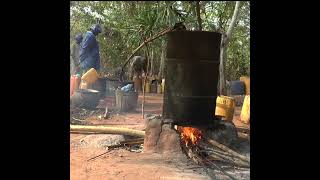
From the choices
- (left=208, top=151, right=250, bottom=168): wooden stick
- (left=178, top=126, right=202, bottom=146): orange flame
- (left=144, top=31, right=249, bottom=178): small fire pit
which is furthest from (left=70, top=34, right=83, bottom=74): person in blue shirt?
(left=208, top=151, right=250, bottom=168): wooden stick

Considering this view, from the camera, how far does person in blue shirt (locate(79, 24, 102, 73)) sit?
9.34m

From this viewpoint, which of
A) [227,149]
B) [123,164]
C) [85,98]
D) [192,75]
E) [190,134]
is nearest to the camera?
[123,164]

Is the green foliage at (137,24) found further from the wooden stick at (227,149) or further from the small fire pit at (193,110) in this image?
the wooden stick at (227,149)

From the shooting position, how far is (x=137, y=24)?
841 cm

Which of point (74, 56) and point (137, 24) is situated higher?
point (137, 24)

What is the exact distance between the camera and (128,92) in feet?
27.9

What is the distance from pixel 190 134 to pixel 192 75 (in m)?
0.90

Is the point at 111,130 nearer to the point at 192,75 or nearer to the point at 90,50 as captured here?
the point at 192,75

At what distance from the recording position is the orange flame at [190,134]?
5234 mm

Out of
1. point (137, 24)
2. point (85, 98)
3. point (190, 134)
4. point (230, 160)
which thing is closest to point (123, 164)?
point (190, 134)

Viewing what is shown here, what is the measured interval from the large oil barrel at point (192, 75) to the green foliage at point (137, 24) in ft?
5.56

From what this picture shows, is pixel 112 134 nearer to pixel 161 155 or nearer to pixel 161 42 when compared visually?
pixel 161 155

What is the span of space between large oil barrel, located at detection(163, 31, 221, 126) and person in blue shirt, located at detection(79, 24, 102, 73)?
471 cm
